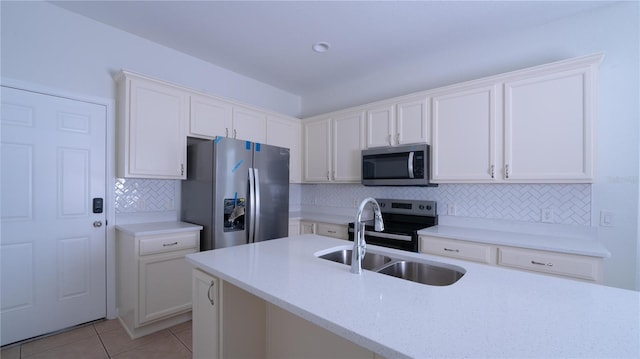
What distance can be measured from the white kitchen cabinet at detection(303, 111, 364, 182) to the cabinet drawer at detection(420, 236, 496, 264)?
118 centimetres

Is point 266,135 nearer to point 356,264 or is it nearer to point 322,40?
point 322,40

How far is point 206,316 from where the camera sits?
1472 mm

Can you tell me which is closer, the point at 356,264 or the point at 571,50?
the point at 356,264

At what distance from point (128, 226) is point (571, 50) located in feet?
13.8

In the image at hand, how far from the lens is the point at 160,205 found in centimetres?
289

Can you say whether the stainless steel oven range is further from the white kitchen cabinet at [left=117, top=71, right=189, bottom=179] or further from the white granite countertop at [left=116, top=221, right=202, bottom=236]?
the white kitchen cabinet at [left=117, top=71, right=189, bottom=179]

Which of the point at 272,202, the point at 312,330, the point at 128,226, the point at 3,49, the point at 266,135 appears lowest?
the point at 312,330

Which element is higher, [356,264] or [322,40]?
[322,40]

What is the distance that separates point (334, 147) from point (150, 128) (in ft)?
6.76

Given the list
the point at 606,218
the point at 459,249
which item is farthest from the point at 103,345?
the point at 606,218

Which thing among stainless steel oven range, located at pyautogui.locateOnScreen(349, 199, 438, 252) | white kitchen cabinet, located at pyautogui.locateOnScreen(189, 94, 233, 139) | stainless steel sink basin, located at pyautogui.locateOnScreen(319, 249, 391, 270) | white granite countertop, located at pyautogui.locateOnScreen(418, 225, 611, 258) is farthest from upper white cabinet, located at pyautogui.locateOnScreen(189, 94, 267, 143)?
white granite countertop, located at pyautogui.locateOnScreen(418, 225, 611, 258)

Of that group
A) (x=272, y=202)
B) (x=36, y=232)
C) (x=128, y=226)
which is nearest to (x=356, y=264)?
(x=272, y=202)

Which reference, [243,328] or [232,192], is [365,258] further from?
[232,192]

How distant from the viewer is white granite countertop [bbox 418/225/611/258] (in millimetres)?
1914
